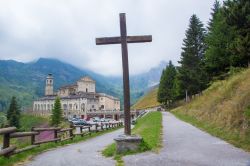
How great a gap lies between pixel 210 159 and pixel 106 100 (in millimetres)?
167725

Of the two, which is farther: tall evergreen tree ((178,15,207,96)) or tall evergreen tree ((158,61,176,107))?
tall evergreen tree ((158,61,176,107))

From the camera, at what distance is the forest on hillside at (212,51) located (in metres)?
27.2

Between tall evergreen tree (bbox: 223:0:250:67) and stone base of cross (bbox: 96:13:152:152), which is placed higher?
tall evergreen tree (bbox: 223:0:250:67)

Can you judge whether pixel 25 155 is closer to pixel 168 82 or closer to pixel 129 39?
pixel 129 39

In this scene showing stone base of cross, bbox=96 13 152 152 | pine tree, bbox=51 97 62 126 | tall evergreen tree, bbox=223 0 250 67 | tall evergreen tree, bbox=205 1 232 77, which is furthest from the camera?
pine tree, bbox=51 97 62 126

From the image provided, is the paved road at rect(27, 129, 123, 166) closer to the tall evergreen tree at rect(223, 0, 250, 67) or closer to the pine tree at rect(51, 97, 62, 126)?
the tall evergreen tree at rect(223, 0, 250, 67)

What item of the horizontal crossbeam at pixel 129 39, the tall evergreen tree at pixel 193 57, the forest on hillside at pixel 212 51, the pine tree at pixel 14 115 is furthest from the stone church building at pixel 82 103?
the horizontal crossbeam at pixel 129 39

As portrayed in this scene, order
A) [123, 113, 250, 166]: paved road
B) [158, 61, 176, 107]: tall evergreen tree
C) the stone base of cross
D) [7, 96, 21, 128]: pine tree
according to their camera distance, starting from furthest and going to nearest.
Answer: [7, 96, 21, 128]: pine tree, [158, 61, 176, 107]: tall evergreen tree, the stone base of cross, [123, 113, 250, 166]: paved road

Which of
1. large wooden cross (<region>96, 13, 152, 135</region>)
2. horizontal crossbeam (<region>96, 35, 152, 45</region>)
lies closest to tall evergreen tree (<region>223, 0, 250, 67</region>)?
horizontal crossbeam (<region>96, 35, 152, 45</region>)

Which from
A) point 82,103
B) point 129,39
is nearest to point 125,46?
point 129,39

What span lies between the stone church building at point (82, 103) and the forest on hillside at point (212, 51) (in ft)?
183

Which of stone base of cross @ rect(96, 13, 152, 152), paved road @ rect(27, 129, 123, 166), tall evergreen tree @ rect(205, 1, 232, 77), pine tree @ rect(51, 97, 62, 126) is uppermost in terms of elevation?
tall evergreen tree @ rect(205, 1, 232, 77)

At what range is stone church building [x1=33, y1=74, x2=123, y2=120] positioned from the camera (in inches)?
6088

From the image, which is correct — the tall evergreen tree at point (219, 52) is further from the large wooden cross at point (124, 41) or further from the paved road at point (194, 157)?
the paved road at point (194, 157)
